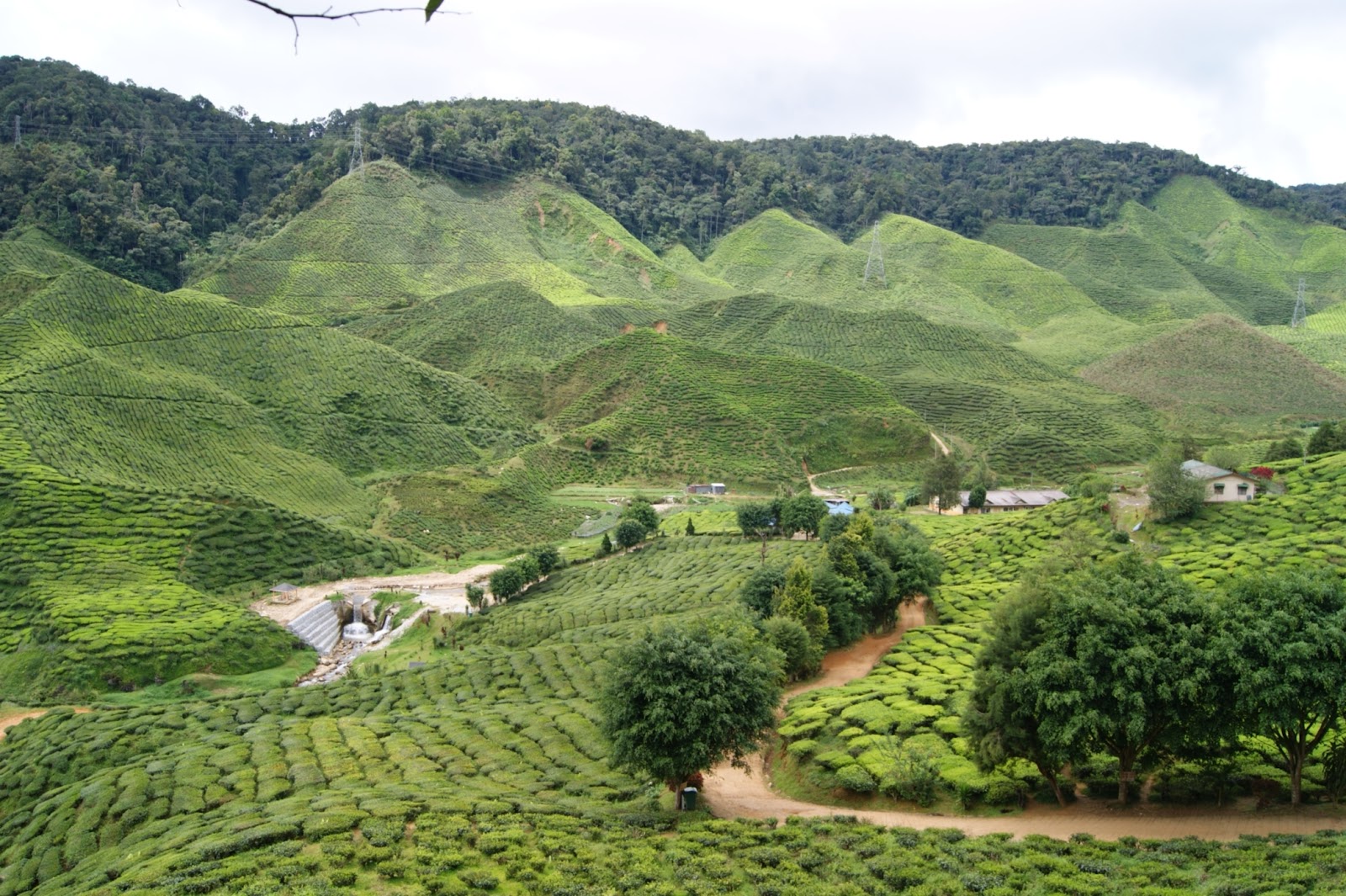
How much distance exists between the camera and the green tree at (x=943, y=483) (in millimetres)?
65000

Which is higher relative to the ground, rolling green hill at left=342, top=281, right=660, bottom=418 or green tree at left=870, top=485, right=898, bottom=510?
rolling green hill at left=342, top=281, right=660, bottom=418

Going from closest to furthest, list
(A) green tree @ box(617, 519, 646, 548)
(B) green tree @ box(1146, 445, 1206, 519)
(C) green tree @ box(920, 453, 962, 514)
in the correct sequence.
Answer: (B) green tree @ box(1146, 445, 1206, 519) → (A) green tree @ box(617, 519, 646, 548) → (C) green tree @ box(920, 453, 962, 514)

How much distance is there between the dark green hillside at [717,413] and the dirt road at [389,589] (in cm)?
2539

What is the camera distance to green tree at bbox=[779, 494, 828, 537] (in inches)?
2197

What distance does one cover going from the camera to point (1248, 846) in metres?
18.4

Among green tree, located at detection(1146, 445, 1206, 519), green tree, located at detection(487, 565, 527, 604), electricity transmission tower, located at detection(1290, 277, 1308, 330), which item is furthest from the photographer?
electricity transmission tower, located at detection(1290, 277, 1308, 330)

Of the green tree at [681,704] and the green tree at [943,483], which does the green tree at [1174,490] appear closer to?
the green tree at [943,483]

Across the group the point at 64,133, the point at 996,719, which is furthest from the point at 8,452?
the point at 64,133

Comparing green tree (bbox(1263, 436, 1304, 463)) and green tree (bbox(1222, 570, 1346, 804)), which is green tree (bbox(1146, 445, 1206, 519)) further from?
green tree (bbox(1222, 570, 1346, 804))

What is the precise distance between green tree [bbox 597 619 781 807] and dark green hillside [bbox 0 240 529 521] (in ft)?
131

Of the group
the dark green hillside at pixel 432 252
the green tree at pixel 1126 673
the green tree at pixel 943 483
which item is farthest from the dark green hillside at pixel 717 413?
the green tree at pixel 1126 673

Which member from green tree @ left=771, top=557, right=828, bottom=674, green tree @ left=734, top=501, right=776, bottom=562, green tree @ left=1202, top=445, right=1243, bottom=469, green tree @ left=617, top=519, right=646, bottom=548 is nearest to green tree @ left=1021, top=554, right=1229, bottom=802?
green tree @ left=771, top=557, right=828, bottom=674

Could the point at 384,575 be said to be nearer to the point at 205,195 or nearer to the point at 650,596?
the point at 650,596

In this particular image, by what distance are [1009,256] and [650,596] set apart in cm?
12503
